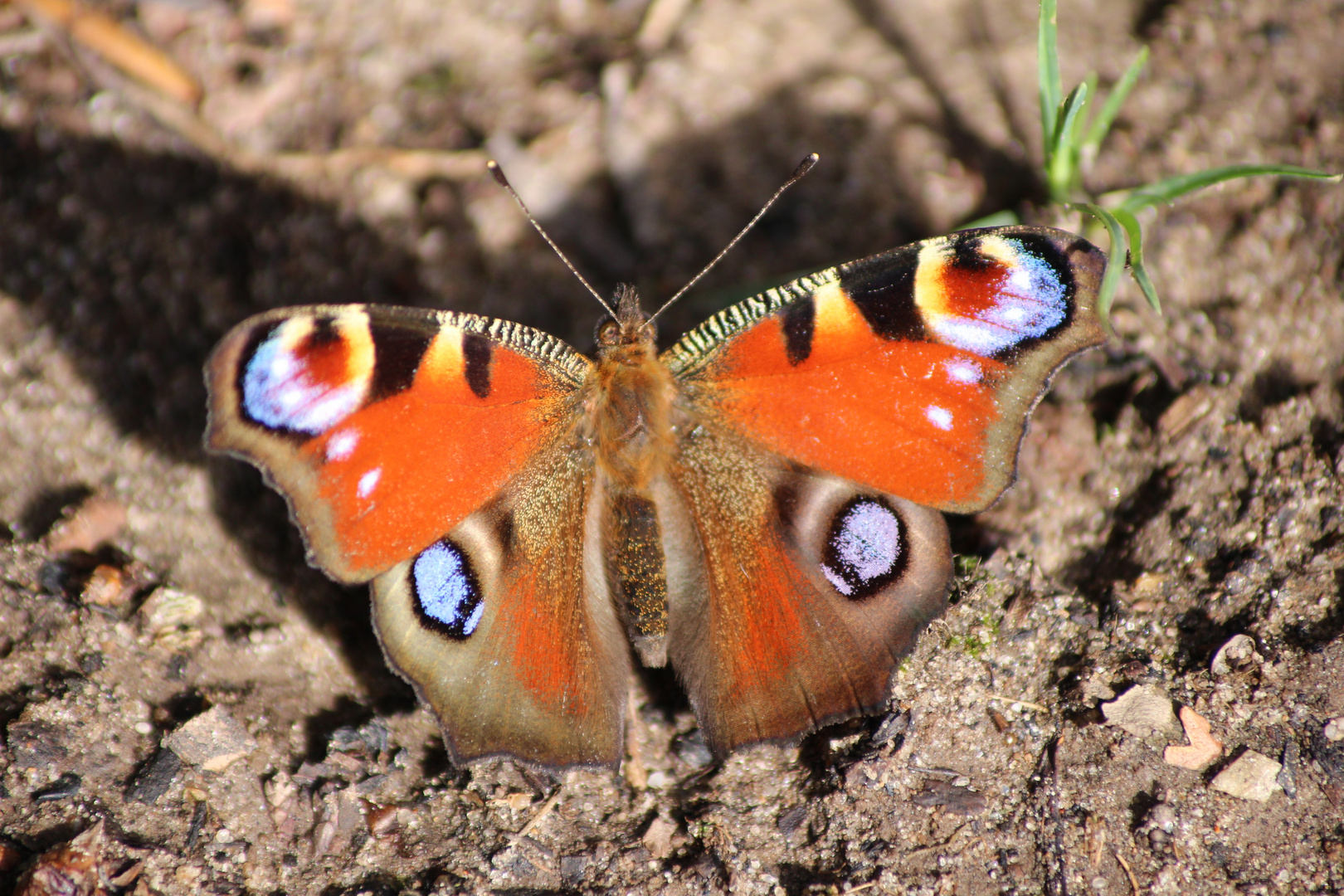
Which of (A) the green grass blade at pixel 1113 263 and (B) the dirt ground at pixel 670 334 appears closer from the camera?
(B) the dirt ground at pixel 670 334

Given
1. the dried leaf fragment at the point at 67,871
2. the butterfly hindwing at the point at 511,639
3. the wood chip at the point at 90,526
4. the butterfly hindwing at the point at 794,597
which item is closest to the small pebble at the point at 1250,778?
the butterfly hindwing at the point at 794,597

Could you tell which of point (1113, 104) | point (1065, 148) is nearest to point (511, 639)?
point (1065, 148)

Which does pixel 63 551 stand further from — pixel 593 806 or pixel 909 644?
pixel 909 644

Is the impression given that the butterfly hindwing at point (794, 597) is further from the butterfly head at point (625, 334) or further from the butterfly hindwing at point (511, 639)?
the butterfly head at point (625, 334)

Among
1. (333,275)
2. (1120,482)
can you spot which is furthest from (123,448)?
(1120,482)

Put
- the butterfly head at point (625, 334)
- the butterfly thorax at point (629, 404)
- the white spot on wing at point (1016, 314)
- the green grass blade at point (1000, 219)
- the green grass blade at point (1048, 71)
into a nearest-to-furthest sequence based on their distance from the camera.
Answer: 1. the white spot on wing at point (1016, 314)
2. the butterfly thorax at point (629, 404)
3. the butterfly head at point (625, 334)
4. the green grass blade at point (1048, 71)
5. the green grass blade at point (1000, 219)

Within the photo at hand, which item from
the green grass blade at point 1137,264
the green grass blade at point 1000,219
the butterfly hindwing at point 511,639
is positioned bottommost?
the butterfly hindwing at point 511,639

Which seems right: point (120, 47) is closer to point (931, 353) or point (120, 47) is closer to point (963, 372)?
point (931, 353)

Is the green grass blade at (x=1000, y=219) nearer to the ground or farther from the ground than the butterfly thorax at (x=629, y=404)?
farther from the ground
